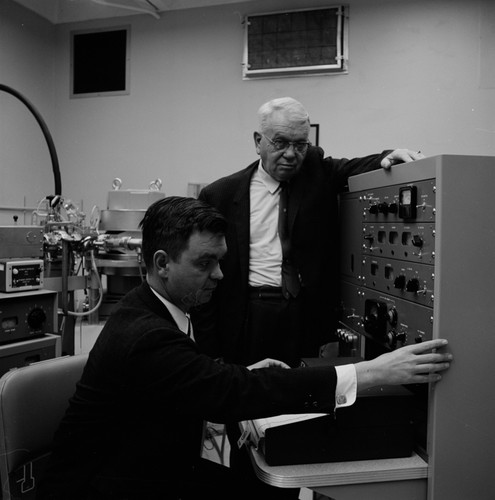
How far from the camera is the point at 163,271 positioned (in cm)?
108

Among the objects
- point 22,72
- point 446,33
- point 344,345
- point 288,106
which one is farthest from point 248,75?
point 344,345

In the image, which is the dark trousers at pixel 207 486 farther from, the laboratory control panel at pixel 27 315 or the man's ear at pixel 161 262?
the laboratory control panel at pixel 27 315

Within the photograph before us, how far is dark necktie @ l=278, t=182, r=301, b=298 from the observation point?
171 centimetres

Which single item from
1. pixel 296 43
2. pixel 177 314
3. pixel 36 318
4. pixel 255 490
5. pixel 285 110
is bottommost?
pixel 255 490

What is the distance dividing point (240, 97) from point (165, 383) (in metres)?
3.60

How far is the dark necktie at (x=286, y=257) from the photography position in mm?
1713

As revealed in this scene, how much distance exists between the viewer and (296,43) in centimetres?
407

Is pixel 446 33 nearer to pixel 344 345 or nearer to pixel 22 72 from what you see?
pixel 344 345

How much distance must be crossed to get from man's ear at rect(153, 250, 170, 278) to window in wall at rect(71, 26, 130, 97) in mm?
3843

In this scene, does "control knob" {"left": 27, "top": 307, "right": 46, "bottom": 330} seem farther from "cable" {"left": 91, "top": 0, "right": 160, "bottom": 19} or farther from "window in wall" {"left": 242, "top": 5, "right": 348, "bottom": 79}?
"cable" {"left": 91, "top": 0, "right": 160, "bottom": 19}

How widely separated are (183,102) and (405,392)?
12.3ft

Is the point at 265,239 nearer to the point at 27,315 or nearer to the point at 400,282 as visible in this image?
the point at 400,282

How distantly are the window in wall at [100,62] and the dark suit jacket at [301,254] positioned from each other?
322 cm

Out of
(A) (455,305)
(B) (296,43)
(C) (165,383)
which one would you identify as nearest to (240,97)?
(B) (296,43)
